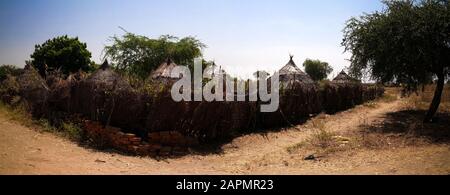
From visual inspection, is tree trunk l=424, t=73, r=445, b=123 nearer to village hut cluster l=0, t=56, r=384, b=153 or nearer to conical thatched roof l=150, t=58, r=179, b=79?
village hut cluster l=0, t=56, r=384, b=153

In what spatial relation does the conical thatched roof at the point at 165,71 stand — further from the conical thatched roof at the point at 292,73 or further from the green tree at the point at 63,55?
the green tree at the point at 63,55

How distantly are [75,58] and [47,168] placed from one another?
77.6 ft

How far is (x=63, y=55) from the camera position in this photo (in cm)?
2755

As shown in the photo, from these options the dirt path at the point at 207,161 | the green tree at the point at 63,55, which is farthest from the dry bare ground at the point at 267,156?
the green tree at the point at 63,55

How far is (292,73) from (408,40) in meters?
7.54

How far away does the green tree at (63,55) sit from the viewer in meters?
27.5

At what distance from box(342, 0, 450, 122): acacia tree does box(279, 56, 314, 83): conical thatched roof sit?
459cm

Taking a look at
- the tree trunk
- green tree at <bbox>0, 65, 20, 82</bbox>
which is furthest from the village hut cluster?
green tree at <bbox>0, 65, 20, 82</bbox>

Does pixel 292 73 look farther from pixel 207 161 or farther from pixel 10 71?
pixel 10 71

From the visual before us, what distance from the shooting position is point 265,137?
39.1ft

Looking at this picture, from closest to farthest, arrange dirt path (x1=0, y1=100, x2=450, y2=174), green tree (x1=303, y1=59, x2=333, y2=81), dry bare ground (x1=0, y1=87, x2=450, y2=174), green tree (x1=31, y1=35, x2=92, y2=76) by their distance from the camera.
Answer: dirt path (x1=0, y1=100, x2=450, y2=174)
dry bare ground (x1=0, y1=87, x2=450, y2=174)
green tree (x1=31, y1=35, x2=92, y2=76)
green tree (x1=303, y1=59, x2=333, y2=81)

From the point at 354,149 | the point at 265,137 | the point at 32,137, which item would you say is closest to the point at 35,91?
the point at 32,137

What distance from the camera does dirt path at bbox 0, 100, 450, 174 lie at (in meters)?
6.84
